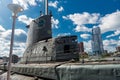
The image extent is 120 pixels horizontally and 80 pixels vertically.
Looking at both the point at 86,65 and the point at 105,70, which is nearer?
the point at 105,70

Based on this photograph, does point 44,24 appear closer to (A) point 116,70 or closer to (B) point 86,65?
(B) point 86,65

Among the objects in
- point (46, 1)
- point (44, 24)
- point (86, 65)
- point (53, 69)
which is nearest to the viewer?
point (86, 65)

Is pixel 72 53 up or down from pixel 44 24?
down

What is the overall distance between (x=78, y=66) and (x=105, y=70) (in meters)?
1.97

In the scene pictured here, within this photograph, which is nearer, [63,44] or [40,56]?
[63,44]

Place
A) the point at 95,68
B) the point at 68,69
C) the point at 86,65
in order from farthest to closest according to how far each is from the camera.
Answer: the point at 68,69 → the point at 86,65 → the point at 95,68

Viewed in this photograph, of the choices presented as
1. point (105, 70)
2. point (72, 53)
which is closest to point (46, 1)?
point (72, 53)

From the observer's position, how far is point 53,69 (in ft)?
37.8

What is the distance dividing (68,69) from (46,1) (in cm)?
1380

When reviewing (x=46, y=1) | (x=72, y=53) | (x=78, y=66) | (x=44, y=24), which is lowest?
(x=78, y=66)

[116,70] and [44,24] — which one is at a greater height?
[44,24]

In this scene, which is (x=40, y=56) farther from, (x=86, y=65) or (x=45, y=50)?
(x=86, y=65)

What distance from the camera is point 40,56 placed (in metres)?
16.1

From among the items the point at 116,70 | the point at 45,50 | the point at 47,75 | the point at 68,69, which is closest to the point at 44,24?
the point at 45,50
